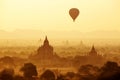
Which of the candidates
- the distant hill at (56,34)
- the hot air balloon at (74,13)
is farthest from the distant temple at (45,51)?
the hot air balloon at (74,13)

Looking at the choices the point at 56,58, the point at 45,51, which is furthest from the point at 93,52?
the point at 45,51

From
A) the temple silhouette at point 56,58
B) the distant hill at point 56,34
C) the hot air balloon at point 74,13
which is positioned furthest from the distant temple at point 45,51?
the hot air balloon at point 74,13

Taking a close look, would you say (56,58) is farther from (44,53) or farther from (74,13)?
(74,13)

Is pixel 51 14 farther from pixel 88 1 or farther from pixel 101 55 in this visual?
pixel 101 55

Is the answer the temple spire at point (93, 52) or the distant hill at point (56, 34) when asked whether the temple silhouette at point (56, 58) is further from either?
the distant hill at point (56, 34)

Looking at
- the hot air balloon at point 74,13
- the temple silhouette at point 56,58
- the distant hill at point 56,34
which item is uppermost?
the hot air balloon at point 74,13

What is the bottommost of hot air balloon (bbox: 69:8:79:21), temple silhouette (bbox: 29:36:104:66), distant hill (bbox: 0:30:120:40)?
temple silhouette (bbox: 29:36:104:66)

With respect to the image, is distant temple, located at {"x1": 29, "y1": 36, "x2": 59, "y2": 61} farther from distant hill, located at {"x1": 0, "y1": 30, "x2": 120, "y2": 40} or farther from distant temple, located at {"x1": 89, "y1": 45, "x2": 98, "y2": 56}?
distant temple, located at {"x1": 89, "y1": 45, "x2": 98, "y2": 56}

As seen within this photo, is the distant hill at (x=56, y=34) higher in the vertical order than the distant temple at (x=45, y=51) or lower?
higher

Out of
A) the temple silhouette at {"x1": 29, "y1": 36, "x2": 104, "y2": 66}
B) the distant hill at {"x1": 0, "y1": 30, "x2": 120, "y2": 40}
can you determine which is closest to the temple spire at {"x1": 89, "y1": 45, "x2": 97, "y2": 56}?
the temple silhouette at {"x1": 29, "y1": 36, "x2": 104, "y2": 66}
